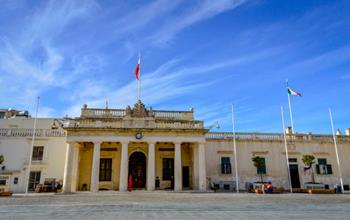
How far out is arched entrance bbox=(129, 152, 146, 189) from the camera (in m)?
26.2

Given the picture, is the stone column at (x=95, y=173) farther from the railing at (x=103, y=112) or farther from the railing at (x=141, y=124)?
the railing at (x=103, y=112)

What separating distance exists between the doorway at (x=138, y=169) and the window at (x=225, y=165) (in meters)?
8.33

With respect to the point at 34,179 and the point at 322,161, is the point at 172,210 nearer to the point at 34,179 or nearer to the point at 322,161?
the point at 34,179

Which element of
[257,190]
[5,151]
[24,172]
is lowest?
[257,190]

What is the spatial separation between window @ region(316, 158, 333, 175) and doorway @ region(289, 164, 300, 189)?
2.44 metres

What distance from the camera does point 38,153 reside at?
85.1 feet

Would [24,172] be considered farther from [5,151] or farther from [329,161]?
[329,161]

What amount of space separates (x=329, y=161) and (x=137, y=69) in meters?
24.2

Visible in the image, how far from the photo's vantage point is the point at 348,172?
30078 millimetres

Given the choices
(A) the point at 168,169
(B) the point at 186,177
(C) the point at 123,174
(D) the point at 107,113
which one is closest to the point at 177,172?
(A) the point at 168,169

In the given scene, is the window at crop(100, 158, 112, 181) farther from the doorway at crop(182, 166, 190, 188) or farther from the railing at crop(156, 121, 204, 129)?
the doorway at crop(182, 166, 190, 188)

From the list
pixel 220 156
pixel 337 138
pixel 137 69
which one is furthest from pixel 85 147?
pixel 337 138

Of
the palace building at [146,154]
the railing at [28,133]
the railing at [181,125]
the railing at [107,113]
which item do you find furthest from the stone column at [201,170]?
the railing at [28,133]

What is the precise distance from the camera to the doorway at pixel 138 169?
26.2m
